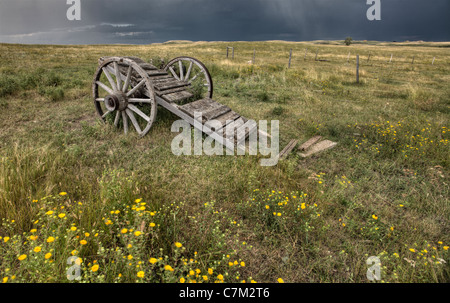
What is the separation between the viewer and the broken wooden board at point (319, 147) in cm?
473

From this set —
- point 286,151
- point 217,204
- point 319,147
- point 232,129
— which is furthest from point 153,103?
point 319,147

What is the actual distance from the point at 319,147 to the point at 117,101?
454 centimetres

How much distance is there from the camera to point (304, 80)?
1134 cm

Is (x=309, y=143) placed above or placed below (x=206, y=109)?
below

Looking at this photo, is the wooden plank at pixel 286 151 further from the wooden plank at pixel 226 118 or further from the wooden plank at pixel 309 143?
the wooden plank at pixel 226 118

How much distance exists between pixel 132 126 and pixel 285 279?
4612mm

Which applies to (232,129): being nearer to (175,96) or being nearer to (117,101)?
(175,96)

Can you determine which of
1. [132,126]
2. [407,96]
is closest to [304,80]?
[407,96]

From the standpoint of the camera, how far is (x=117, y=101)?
4.98 metres

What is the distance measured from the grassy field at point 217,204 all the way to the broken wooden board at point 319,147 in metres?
0.16

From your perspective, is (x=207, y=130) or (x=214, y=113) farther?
(x=214, y=113)

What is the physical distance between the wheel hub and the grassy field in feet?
1.91

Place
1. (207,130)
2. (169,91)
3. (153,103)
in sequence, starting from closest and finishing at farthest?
(207,130)
(153,103)
(169,91)

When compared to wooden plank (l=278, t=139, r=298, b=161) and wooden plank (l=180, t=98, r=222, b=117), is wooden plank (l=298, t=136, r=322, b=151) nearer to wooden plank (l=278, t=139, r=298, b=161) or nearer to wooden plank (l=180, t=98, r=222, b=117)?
wooden plank (l=278, t=139, r=298, b=161)
